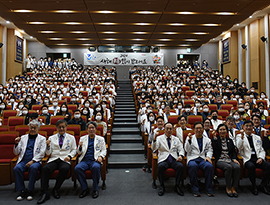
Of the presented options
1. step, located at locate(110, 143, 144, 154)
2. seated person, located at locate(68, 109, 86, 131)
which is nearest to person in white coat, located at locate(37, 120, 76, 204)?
seated person, located at locate(68, 109, 86, 131)

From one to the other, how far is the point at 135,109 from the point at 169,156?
4840 mm

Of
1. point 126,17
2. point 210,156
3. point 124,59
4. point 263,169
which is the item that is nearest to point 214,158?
point 210,156

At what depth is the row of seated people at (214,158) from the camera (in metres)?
3.39

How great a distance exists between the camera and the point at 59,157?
3523mm

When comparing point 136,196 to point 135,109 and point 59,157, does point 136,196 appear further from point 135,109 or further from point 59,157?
point 135,109

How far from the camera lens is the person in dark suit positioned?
337cm

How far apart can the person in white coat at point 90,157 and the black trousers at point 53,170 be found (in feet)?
0.64

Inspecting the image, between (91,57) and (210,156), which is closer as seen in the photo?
(210,156)

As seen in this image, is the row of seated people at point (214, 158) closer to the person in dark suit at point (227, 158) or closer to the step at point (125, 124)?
the person in dark suit at point (227, 158)

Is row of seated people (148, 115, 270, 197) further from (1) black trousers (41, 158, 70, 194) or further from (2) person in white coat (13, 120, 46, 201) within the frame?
(2) person in white coat (13, 120, 46, 201)

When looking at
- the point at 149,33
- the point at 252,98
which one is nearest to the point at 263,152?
the point at 252,98

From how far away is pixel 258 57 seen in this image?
460 inches

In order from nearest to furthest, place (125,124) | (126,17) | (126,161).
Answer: (126,161) < (125,124) < (126,17)

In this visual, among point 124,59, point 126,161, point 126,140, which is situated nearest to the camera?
point 126,161
